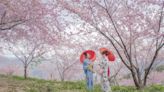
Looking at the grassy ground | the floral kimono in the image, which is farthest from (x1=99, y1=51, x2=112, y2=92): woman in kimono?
the grassy ground

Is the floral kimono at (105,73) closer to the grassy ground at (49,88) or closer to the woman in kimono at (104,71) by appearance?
the woman in kimono at (104,71)

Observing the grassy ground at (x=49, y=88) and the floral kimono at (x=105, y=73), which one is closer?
the floral kimono at (x=105, y=73)

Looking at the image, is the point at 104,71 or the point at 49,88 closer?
the point at 104,71

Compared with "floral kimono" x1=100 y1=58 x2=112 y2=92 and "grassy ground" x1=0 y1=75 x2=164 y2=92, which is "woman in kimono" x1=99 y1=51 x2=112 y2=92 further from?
"grassy ground" x1=0 y1=75 x2=164 y2=92

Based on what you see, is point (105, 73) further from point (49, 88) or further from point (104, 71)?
point (49, 88)

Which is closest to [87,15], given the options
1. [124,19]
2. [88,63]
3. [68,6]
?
[68,6]

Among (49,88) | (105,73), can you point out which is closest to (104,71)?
(105,73)

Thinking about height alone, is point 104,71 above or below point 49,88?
above

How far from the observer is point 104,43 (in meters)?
40.5

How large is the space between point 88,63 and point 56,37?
311 inches

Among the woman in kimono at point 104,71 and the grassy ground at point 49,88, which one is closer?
the woman in kimono at point 104,71

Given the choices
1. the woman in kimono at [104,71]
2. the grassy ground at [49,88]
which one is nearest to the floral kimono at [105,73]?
the woman in kimono at [104,71]

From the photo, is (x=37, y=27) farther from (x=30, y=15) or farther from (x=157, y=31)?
(x=157, y=31)

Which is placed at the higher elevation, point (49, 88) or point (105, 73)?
point (105, 73)
